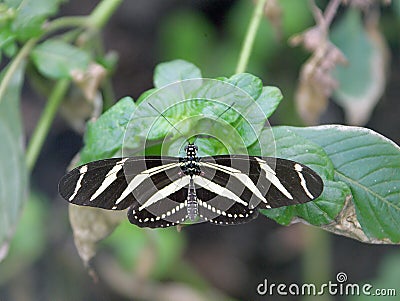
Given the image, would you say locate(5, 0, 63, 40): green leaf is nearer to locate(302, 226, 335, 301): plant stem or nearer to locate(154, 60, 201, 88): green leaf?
locate(154, 60, 201, 88): green leaf

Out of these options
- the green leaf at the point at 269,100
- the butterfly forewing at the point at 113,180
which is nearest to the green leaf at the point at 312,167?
the green leaf at the point at 269,100

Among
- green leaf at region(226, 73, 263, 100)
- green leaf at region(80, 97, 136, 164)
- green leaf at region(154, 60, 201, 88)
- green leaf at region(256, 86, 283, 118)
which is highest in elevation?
green leaf at region(226, 73, 263, 100)

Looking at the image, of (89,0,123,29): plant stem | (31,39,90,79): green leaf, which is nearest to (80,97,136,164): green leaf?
(31,39,90,79): green leaf

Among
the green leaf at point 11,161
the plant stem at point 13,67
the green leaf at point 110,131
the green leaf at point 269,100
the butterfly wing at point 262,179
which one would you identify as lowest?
the green leaf at point 11,161

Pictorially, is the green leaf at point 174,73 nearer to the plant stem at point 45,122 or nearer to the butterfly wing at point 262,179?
the butterfly wing at point 262,179

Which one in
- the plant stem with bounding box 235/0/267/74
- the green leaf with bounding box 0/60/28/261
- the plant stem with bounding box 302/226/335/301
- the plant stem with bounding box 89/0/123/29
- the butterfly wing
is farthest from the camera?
the plant stem with bounding box 302/226/335/301

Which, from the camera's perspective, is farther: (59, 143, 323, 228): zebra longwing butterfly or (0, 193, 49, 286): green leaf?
(0, 193, 49, 286): green leaf

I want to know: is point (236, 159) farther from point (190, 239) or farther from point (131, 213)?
point (190, 239)
